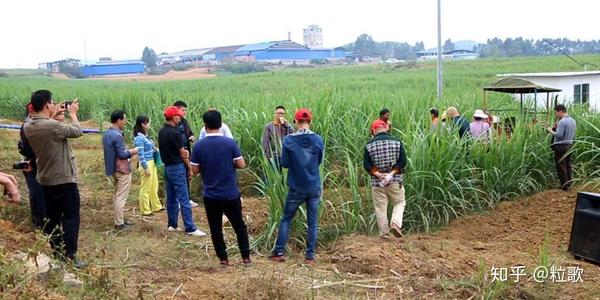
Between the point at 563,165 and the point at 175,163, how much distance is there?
5.07 m

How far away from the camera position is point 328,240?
21.5 feet

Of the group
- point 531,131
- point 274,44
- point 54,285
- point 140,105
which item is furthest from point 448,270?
point 274,44

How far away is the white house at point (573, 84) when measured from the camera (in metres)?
14.8

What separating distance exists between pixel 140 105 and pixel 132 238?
30.8 feet

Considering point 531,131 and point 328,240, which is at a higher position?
point 531,131

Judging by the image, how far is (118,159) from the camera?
7.19 metres

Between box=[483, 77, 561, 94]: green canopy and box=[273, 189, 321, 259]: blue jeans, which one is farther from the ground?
box=[483, 77, 561, 94]: green canopy

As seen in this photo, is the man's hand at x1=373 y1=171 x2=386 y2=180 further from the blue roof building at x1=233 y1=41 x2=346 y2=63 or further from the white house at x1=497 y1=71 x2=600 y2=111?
the blue roof building at x1=233 y1=41 x2=346 y2=63

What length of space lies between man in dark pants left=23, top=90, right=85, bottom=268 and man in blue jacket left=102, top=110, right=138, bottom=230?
1609mm

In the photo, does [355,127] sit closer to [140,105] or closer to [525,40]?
[140,105]

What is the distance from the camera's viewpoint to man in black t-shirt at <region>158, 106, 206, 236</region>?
6938 millimetres

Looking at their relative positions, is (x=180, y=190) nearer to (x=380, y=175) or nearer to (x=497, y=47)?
(x=380, y=175)

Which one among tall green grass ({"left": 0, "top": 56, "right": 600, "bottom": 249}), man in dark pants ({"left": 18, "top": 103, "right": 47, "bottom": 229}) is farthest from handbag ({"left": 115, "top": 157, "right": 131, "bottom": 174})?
tall green grass ({"left": 0, "top": 56, "right": 600, "bottom": 249})

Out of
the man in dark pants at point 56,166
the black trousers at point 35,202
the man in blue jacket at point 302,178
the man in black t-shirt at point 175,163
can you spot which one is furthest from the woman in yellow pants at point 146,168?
the man in blue jacket at point 302,178
